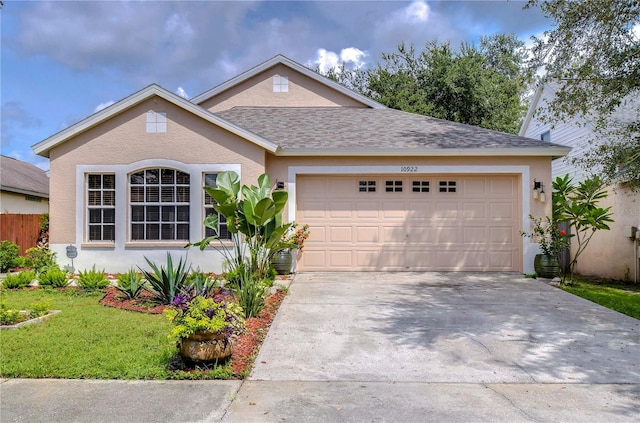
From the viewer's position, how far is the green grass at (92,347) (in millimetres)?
4793

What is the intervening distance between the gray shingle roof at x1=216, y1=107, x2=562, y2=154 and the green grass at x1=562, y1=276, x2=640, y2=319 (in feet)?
11.6

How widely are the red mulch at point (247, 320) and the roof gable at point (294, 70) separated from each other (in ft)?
28.8

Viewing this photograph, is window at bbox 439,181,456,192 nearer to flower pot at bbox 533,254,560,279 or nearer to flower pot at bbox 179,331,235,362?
flower pot at bbox 533,254,560,279

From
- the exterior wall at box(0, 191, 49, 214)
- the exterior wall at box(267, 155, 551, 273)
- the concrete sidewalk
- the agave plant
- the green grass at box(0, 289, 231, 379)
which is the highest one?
the exterior wall at box(267, 155, 551, 273)

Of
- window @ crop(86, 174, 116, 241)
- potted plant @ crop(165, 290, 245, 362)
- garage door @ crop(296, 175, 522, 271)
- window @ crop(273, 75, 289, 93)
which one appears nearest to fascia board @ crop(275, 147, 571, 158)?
garage door @ crop(296, 175, 522, 271)

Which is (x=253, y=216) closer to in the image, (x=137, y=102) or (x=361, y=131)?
(x=137, y=102)

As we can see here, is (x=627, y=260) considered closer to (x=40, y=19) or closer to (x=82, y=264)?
(x=82, y=264)

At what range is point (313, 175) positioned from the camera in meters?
11.6

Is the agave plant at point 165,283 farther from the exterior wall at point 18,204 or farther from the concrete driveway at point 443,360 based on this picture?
the exterior wall at point 18,204

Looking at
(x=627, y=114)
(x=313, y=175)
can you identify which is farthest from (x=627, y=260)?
(x=313, y=175)

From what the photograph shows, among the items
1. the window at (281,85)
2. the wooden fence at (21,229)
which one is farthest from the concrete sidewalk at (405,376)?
the wooden fence at (21,229)

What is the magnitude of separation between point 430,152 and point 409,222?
1880 mm

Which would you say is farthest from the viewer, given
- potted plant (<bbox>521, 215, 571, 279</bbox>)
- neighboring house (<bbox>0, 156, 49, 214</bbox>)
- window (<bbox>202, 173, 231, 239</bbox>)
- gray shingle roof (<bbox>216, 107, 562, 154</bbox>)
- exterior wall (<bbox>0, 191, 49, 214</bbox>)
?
neighboring house (<bbox>0, 156, 49, 214</bbox>)

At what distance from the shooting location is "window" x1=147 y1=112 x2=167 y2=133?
428 inches
